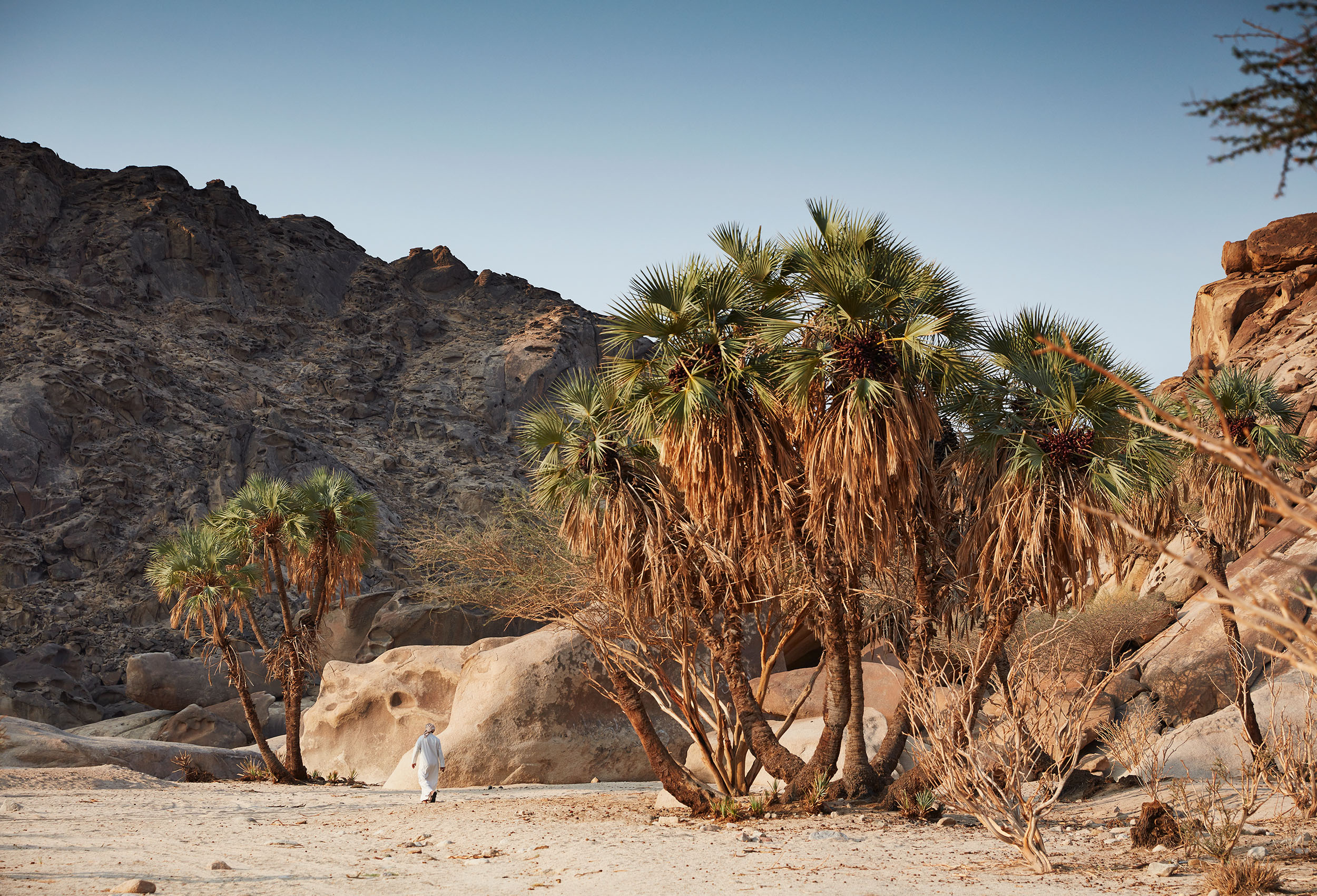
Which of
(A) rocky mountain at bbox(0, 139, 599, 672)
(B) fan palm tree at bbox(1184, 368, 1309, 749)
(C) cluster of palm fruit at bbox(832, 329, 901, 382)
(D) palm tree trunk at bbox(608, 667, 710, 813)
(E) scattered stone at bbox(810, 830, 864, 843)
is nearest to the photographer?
(E) scattered stone at bbox(810, 830, 864, 843)

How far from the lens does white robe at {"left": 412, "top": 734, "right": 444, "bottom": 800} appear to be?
13.8 metres

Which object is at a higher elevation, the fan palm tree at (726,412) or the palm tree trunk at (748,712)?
the fan palm tree at (726,412)

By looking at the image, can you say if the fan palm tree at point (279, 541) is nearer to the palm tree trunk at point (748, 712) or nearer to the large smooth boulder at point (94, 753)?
the large smooth boulder at point (94, 753)

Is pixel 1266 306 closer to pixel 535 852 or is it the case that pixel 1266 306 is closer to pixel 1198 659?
pixel 1198 659

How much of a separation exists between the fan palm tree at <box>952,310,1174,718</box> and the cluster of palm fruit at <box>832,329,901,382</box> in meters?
1.26

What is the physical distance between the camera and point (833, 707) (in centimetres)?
1174

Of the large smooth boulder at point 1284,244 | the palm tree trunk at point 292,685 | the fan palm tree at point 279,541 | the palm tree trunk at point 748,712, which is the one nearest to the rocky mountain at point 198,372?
the fan palm tree at point 279,541

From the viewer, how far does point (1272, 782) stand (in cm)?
896

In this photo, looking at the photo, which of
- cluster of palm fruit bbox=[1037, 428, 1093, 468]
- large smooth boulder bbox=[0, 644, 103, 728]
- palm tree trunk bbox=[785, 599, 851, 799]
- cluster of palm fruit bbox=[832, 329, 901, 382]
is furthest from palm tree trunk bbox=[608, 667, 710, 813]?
large smooth boulder bbox=[0, 644, 103, 728]

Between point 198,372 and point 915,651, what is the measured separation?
49052mm

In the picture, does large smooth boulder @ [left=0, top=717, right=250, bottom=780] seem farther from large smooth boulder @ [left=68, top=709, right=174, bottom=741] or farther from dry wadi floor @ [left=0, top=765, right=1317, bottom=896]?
dry wadi floor @ [left=0, top=765, right=1317, bottom=896]

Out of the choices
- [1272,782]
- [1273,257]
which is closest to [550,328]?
[1273,257]

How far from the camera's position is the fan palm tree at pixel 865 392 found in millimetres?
10242

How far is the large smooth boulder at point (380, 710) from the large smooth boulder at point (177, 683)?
11834 millimetres
